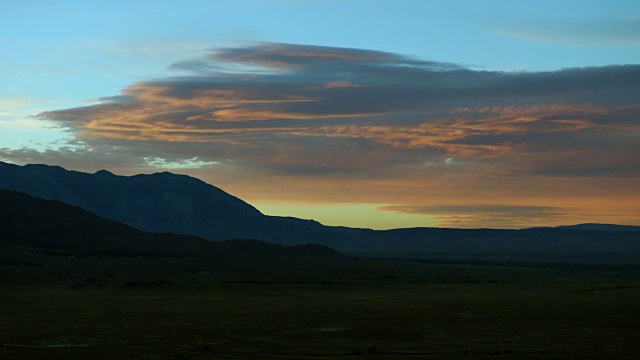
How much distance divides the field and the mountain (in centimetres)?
1372

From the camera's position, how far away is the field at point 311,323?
40438 millimetres

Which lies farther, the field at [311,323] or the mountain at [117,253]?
the mountain at [117,253]

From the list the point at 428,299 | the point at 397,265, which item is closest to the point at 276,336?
the point at 428,299

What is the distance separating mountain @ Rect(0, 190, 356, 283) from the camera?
329ft

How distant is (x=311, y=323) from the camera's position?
2079 inches

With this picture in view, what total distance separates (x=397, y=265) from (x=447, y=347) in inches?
3753

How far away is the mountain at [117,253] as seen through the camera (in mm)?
100375

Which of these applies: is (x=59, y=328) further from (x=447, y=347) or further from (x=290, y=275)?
(x=290, y=275)

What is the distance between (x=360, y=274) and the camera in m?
120

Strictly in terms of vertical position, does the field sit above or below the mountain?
below

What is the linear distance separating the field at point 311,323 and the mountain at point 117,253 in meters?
13.7

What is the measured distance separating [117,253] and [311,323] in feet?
247

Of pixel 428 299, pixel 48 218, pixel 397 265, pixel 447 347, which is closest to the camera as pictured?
pixel 447 347

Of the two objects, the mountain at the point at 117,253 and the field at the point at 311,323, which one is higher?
the mountain at the point at 117,253
